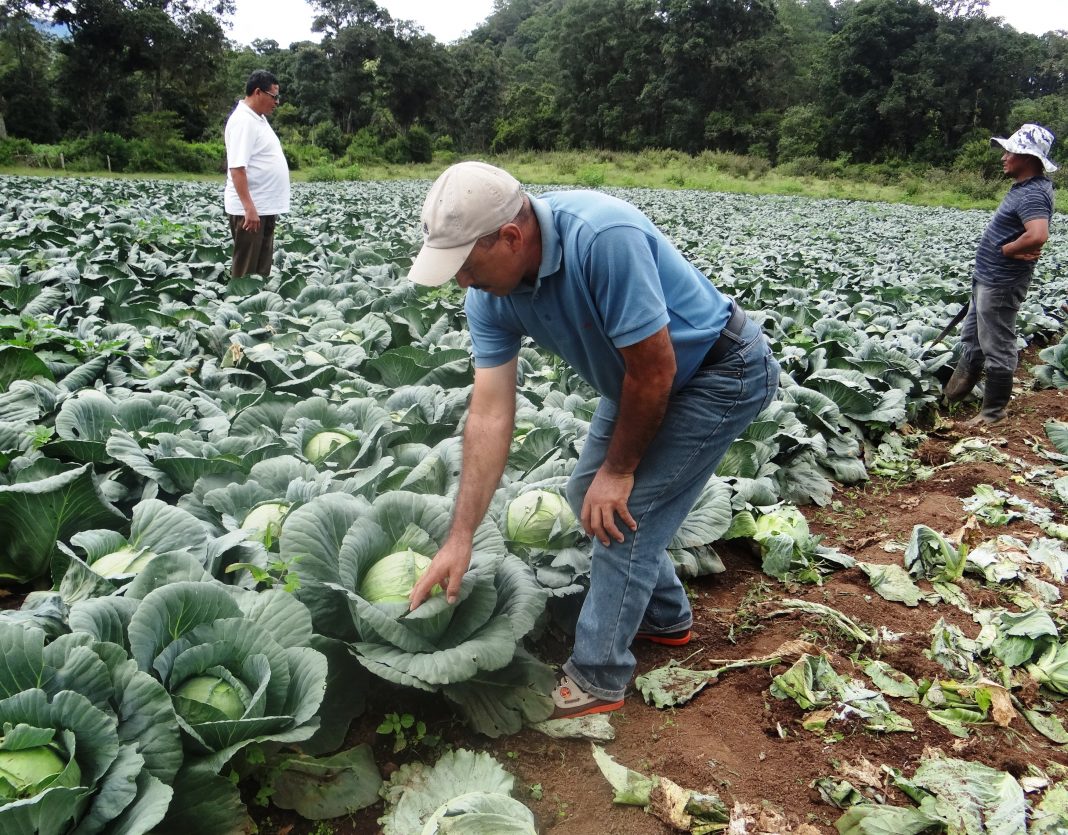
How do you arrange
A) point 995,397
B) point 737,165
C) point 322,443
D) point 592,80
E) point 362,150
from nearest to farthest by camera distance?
point 322,443
point 995,397
point 737,165
point 362,150
point 592,80

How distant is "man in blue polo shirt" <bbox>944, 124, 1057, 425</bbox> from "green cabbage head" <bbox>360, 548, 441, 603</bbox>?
15.9ft

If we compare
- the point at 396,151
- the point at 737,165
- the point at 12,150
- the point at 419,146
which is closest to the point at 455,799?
the point at 12,150

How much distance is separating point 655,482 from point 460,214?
40.0 inches

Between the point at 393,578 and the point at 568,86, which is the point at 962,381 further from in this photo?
the point at 568,86

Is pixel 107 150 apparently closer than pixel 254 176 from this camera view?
No

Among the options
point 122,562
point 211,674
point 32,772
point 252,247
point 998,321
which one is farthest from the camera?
point 252,247

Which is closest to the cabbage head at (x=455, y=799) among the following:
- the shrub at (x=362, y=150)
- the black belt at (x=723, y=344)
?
the black belt at (x=723, y=344)

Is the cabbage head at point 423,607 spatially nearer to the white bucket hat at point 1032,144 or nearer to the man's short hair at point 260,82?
the white bucket hat at point 1032,144

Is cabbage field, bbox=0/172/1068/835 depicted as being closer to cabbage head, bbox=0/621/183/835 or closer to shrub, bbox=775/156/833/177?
cabbage head, bbox=0/621/183/835

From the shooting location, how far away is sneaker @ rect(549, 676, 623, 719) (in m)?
2.50

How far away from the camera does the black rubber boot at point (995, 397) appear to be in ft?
19.0

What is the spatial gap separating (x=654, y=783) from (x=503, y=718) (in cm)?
51

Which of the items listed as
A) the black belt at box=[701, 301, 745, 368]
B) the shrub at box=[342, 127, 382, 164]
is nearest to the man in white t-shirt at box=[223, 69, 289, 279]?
the black belt at box=[701, 301, 745, 368]

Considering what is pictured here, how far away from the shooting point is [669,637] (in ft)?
9.46
